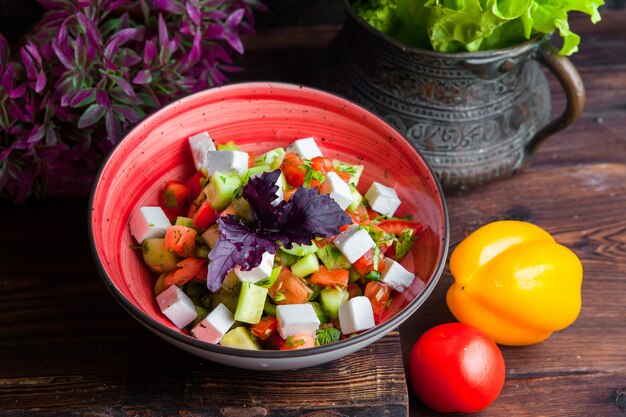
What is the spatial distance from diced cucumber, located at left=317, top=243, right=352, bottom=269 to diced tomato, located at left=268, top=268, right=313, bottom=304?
6 cm

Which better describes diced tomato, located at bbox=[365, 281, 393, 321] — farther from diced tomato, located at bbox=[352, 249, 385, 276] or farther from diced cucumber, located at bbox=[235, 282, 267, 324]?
diced cucumber, located at bbox=[235, 282, 267, 324]

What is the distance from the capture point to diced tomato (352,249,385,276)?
1.35 metres

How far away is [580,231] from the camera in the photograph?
1816mm

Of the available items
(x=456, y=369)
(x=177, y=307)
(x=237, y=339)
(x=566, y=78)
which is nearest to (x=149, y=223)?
(x=177, y=307)

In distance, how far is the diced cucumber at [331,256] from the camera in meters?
A: 1.34

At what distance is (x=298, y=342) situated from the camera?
48.4 inches

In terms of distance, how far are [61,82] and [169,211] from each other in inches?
14.3

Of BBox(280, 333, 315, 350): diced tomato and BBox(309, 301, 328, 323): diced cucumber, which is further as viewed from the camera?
BBox(309, 301, 328, 323): diced cucumber

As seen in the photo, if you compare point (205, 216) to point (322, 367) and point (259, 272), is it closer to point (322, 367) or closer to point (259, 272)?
point (259, 272)

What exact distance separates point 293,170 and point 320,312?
28 cm

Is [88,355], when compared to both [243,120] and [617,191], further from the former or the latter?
[617,191]

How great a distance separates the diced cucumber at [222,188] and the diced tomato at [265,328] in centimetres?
23

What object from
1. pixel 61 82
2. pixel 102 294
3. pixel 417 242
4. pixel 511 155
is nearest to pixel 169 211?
pixel 102 294

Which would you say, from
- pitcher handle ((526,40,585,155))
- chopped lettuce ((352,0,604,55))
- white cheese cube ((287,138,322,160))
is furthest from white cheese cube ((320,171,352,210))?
pitcher handle ((526,40,585,155))
